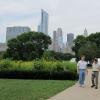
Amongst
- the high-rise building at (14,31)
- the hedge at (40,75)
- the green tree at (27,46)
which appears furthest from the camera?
the high-rise building at (14,31)

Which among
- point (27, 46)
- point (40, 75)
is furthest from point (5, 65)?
point (27, 46)

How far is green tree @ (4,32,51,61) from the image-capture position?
104125mm

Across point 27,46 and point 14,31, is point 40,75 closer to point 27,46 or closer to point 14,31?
point 27,46

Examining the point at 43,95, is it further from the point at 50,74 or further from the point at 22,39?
the point at 22,39

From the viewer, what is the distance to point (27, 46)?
106500 mm

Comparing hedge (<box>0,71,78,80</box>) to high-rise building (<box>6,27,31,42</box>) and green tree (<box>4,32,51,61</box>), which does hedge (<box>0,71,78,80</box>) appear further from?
high-rise building (<box>6,27,31,42</box>)

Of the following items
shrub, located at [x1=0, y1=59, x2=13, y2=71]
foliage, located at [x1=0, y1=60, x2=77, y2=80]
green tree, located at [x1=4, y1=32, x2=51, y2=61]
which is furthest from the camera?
green tree, located at [x1=4, y1=32, x2=51, y2=61]

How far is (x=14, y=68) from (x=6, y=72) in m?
1.76

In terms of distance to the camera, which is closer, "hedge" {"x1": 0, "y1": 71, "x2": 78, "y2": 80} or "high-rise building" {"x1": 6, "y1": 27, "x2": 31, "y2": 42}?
"hedge" {"x1": 0, "y1": 71, "x2": 78, "y2": 80}

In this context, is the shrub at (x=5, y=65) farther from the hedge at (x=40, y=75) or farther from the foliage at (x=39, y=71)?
the hedge at (x=40, y=75)

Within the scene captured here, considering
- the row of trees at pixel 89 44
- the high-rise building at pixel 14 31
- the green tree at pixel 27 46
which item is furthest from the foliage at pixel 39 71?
the high-rise building at pixel 14 31

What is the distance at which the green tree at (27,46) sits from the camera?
104m

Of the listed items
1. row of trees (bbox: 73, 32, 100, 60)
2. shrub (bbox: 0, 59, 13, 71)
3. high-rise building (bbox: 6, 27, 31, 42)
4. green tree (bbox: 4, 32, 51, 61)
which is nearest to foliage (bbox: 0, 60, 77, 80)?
shrub (bbox: 0, 59, 13, 71)

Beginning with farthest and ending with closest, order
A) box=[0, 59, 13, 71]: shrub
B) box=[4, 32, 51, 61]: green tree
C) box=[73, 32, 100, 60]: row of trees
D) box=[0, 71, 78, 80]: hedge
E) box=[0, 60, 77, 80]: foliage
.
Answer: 1. box=[73, 32, 100, 60]: row of trees
2. box=[4, 32, 51, 61]: green tree
3. box=[0, 59, 13, 71]: shrub
4. box=[0, 60, 77, 80]: foliage
5. box=[0, 71, 78, 80]: hedge
